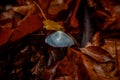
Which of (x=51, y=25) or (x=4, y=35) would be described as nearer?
(x=4, y=35)

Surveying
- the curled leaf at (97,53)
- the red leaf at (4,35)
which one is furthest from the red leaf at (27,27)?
the curled leaf at (97,53)

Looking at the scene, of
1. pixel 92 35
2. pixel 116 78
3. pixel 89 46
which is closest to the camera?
pixel 116 78

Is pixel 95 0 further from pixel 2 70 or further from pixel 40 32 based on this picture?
pixel 2 70

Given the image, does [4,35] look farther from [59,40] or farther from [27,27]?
[59,40]

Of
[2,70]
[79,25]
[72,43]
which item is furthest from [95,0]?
[2,70]

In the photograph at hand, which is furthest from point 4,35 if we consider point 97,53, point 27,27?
point 97,53

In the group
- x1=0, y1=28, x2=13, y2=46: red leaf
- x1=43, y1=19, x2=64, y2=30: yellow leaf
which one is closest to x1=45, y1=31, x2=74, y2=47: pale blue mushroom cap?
x1=43, y1=19, x2=64, y2=30: yellow leaf

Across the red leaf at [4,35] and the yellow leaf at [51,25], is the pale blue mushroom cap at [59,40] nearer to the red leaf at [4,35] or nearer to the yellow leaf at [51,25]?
the yellow leaf at [51,25]
